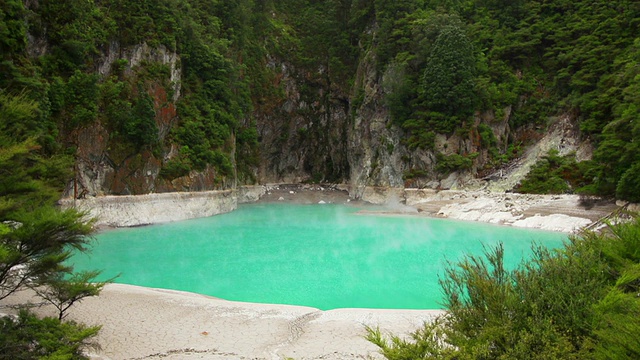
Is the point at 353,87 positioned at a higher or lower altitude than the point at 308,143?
higher

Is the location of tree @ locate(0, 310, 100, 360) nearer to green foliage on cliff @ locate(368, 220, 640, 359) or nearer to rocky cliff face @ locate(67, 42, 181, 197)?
green foliage on cliff @ locate(368, 220, 640, 359)

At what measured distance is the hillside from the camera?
27.1 m

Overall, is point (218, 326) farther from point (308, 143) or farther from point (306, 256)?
point (308, 143)

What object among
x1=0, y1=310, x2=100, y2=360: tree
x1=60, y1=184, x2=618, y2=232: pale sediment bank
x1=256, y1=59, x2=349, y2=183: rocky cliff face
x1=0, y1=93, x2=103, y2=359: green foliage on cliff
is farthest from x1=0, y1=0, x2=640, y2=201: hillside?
x1=0, y1=310, x2=100, y2=360: tree

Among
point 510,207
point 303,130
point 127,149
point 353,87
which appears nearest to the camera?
point 127,149

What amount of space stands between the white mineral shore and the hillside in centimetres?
1233

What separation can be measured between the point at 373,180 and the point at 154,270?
35.2 meters

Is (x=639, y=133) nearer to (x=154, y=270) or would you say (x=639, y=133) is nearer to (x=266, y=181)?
(x=154, y=270)

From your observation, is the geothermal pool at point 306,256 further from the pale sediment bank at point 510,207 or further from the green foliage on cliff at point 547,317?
the green foliage on cliff at point 547,317

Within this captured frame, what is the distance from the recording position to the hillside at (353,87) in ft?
88.9

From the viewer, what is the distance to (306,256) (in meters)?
20.3

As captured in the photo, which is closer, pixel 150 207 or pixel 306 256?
pixel 306 256

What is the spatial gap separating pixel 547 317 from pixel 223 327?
7.44 metres

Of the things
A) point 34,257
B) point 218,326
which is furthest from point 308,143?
point 34,257
